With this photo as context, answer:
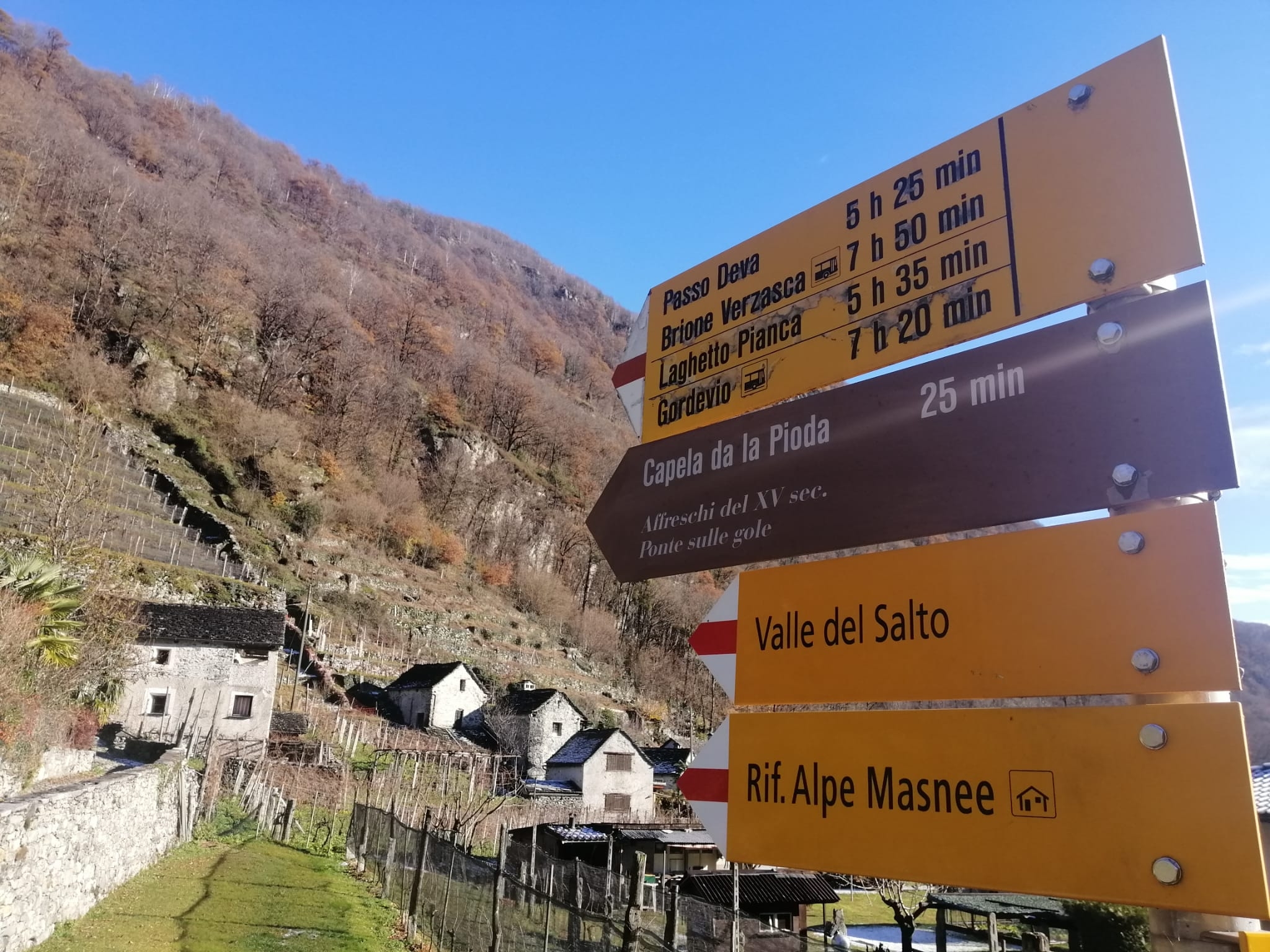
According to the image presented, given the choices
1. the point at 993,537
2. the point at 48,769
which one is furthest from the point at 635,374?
the point at 48,769

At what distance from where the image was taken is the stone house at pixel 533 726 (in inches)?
1522

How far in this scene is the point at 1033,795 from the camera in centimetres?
181

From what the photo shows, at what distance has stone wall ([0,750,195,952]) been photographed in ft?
28.0

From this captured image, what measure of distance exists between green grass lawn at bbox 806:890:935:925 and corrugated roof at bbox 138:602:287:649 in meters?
22.4

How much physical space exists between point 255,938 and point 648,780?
27204mm

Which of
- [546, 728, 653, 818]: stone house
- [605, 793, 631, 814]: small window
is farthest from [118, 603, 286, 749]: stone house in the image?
[605, 793, 631, 814]: small window

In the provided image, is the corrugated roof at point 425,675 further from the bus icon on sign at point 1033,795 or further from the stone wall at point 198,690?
the bus icon on sign at point 1033,795

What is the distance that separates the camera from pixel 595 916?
7152mm

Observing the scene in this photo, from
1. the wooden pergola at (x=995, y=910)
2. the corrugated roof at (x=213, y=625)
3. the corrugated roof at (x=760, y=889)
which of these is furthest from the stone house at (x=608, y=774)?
the wooden pergola at (x=995, y=910)

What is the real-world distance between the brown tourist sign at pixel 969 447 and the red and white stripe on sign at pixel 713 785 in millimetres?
587

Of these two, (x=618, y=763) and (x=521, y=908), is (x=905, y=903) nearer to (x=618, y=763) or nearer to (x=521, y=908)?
(x=618, y=763)

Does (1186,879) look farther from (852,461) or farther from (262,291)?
(262,291)

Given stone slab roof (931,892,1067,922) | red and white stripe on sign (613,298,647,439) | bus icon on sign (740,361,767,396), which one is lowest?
stone slab roof (931,892,1067,922)

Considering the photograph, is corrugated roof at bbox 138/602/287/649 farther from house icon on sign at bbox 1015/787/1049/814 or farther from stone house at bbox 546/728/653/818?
house icon on sign at bbox 1015/787/1049/814
